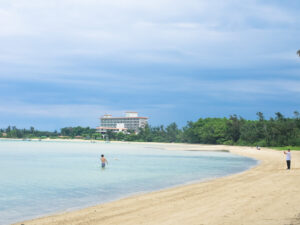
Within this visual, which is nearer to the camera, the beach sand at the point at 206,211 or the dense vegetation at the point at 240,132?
the beach sand at the point at 206,211

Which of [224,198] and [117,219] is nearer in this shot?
[117,219]

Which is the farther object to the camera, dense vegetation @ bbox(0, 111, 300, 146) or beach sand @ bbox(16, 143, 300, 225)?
dense vegetation @ bbox(0, 111, 300, 146)

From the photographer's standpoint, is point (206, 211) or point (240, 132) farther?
point (240, 132)

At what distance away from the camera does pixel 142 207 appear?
51.3 feet

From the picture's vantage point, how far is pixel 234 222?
36.8 ft

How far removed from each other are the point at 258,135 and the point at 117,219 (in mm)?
105124

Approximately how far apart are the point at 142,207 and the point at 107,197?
5.95 metres

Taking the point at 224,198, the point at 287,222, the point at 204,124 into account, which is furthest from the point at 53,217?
the point at 204,124

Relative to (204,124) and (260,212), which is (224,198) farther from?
(204,124)

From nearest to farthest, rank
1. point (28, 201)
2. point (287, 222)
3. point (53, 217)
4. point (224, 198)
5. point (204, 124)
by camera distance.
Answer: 1. point (287, 222)
2. point (53, 217)
3. point (224, 198)
4. point (28, 201)
5. point (204, 124)

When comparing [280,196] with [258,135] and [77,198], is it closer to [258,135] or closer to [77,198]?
[77,198]

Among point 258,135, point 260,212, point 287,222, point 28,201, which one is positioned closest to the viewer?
point 287,222

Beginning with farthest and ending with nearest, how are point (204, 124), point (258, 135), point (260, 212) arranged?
1. point (204, 124)
2. point (258, 135)
3. point (260, 212)

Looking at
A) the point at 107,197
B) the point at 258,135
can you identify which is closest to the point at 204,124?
the point at 258,135
